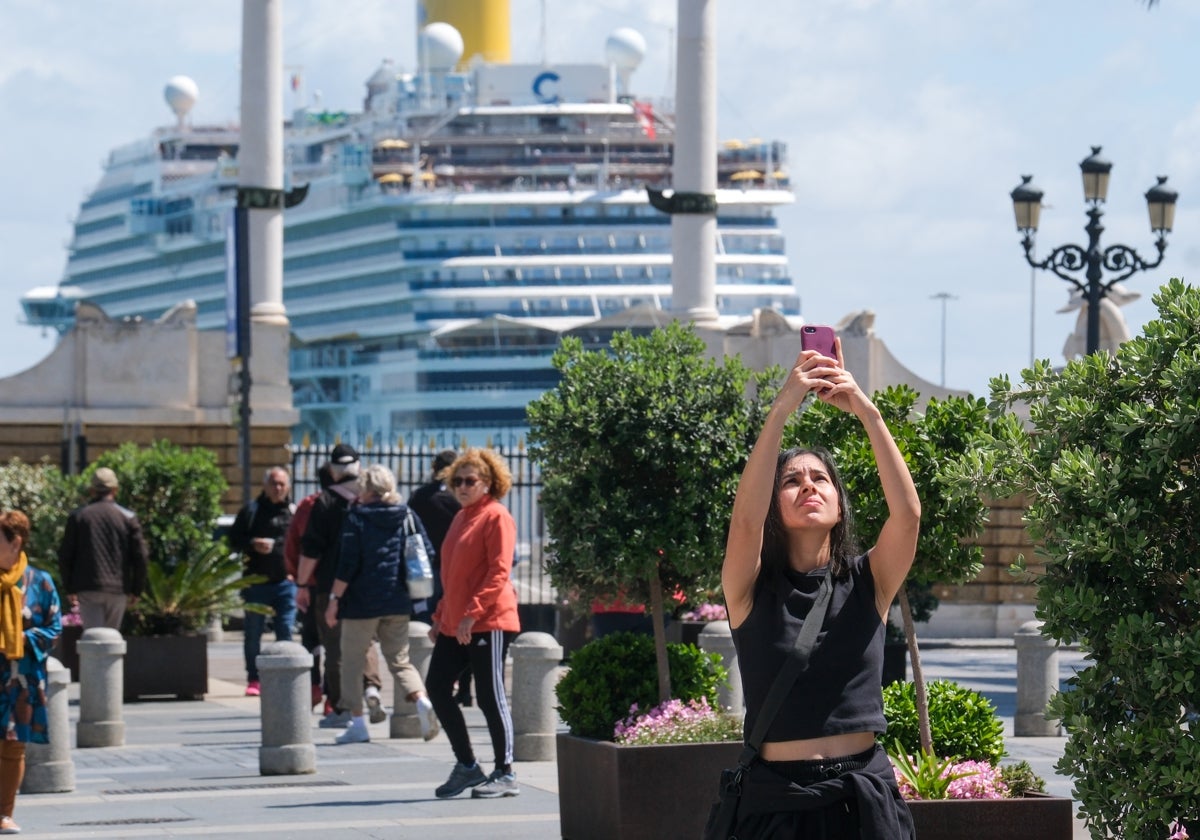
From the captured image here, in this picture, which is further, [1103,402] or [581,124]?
[581,124]

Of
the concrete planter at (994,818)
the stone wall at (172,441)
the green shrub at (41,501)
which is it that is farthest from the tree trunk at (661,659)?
the stone wall at (172,441)

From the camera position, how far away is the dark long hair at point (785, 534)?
5.14 meters

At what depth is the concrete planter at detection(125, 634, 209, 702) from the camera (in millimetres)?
16438

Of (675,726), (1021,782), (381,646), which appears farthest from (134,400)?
(1021,782)

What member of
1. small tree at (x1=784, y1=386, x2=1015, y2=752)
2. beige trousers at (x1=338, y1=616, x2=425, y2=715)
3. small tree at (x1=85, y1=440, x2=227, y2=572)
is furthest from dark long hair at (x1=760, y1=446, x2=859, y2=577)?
small tree at (x1=85, y1=440, x2=227, y2=572)

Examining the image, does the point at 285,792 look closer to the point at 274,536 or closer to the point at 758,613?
the point at 274,536

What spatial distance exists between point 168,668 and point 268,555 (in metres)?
1.20

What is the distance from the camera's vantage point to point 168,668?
649 inches

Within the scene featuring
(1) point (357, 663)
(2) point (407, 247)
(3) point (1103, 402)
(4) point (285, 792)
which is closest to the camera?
(3) point (1103, 402)

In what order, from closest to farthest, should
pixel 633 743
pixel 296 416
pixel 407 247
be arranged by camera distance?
pixel 633 743 < pixel 296 416 < pixel 407 247

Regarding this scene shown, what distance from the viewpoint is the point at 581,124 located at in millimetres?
76375

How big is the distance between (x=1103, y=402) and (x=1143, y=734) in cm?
83

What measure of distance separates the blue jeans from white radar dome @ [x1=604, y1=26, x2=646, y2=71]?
65.4 metres

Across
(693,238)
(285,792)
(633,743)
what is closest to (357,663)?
(285,792)
